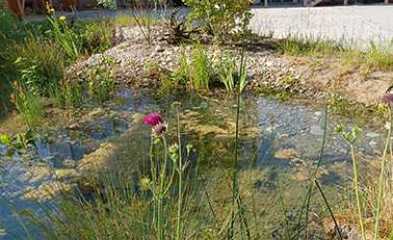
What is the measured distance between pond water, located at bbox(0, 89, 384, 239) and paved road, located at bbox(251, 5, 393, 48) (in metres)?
2.03

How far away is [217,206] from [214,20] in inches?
142

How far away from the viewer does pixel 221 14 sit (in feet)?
19.7

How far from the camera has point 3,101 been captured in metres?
5.50

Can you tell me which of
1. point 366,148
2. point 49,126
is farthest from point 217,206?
point 49,126

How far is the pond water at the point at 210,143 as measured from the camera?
11.6 feet

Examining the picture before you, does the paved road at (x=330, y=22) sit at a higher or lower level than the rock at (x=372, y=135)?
higher

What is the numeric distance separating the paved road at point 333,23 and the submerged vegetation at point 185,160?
1.00 metres

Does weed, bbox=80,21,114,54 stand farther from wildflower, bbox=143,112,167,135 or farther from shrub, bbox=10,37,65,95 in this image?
wildflower, bbox=143,112,167,135

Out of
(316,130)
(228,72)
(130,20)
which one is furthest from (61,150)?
(130,20)

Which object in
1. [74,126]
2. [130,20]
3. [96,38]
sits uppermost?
[130,20]

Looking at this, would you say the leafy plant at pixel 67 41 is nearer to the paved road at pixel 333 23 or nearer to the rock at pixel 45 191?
the paved road at pixel 333 23

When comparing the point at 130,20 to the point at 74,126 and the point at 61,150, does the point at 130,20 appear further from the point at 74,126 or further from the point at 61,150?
the point at 61,150

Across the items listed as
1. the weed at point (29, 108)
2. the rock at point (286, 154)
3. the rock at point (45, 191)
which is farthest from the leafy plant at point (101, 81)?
the rock at point (286, 154)

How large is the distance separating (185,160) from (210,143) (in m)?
0.74
